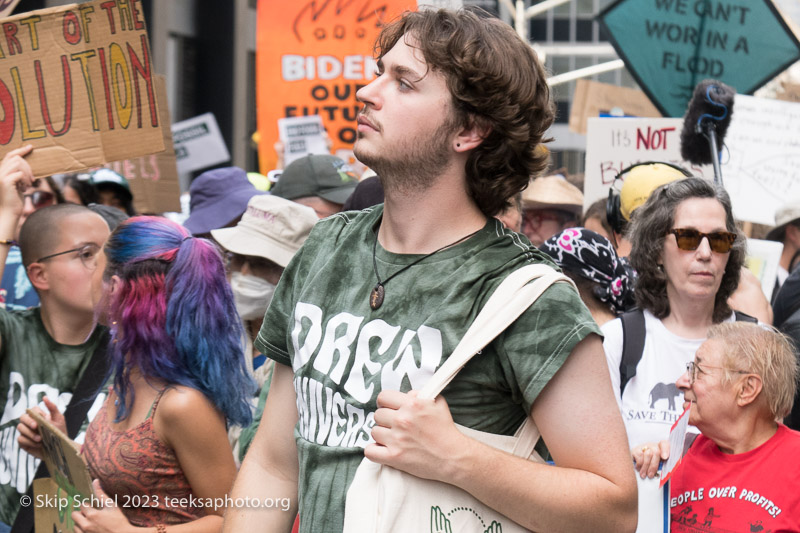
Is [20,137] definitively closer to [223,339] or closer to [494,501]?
[223,339]

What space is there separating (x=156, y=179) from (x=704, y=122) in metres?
3.03

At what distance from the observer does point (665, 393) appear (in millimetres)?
3506

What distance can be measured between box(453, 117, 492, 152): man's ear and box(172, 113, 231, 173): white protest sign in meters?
6.20

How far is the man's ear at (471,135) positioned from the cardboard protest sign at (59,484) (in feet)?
4.65

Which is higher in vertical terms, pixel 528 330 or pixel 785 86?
pixel 528 330

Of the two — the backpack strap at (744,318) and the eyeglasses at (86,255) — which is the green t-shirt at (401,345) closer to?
the backpack strap at (744,318)

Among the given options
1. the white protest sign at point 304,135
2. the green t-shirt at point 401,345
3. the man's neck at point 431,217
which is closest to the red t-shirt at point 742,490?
the green t-shirt at point 401,345

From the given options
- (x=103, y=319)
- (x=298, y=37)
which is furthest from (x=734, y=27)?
(x=103, y=319)

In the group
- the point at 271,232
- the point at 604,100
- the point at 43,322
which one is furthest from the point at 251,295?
the point at 604,100

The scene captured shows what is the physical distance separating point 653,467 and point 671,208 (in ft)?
3.95

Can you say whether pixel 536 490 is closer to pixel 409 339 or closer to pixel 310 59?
pixel 409 339

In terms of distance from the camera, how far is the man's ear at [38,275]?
406 centimetres

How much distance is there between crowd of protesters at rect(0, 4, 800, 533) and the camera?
1.95 metres

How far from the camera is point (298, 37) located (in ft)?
23.4
